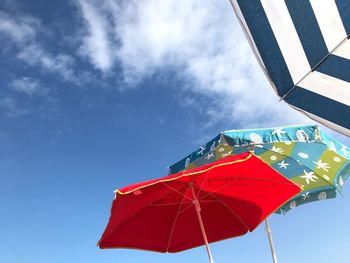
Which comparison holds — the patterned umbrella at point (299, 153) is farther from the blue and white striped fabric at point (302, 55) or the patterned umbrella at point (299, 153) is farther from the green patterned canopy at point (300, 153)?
the blue and white striped fabric at point (302, 55)

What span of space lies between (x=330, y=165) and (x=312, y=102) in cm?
325

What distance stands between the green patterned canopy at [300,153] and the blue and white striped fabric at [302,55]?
8.05 feet

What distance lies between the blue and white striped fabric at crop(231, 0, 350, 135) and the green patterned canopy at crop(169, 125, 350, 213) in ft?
8.05

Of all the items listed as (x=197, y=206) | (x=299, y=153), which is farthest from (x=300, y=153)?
(x=197, y=206)

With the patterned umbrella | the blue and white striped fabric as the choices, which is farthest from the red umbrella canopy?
the blue and white striped fabric

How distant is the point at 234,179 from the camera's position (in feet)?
15.0

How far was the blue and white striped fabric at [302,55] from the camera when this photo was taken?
226 centimetres

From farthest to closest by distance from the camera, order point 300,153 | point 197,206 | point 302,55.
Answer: point 300,153, point 197,206, point 302,55

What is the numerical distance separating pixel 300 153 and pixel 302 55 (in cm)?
332

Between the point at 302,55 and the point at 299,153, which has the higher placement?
the point at 299,153

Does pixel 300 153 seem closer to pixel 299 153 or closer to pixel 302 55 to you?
pixel 299 153

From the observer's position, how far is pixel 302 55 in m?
2.34

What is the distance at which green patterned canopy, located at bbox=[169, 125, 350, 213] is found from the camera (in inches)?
193

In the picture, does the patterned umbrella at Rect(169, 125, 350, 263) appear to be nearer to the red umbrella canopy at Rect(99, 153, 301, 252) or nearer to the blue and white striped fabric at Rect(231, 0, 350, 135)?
the red umbrella canopy at Rect(99, 153, 301, 252)
